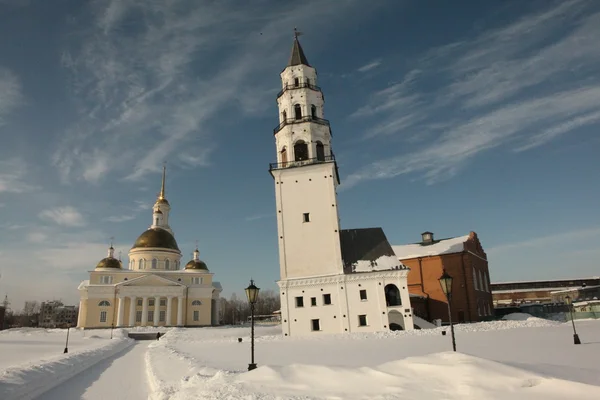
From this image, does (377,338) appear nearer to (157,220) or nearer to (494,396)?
(494,396)

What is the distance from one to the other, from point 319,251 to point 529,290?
7194cm

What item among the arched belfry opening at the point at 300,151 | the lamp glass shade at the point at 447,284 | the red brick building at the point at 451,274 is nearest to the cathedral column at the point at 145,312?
the red brick building at the point at 451,274

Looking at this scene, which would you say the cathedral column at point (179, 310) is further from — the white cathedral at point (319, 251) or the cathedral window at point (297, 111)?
the cathedral window at point (297, 111)

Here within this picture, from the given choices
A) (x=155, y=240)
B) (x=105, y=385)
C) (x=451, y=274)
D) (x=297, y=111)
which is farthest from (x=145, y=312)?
(x=105, y=385)

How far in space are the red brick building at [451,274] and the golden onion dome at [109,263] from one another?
47622 mm

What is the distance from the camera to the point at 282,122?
39.3 meters

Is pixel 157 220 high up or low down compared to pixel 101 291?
up

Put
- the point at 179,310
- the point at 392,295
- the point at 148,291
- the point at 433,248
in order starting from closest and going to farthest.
→ the point at 392,295 → the point at 433,248 → the point at 148,291 → the point at 179,310

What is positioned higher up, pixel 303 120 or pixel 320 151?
pixel 303 120

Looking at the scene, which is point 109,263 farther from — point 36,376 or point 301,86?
point 36,376

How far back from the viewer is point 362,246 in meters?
37.2

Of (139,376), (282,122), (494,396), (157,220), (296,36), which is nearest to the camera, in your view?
(494,396)

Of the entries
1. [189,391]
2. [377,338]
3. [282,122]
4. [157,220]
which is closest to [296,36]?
[282,122]

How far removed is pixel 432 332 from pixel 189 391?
2466 cm
